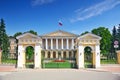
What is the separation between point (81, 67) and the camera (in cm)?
2917

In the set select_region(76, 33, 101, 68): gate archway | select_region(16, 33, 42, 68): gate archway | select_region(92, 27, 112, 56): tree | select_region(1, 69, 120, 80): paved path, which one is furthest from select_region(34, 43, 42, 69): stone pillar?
select_region(92, 27, 112, 56): tree

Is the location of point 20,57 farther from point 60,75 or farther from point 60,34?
point 60,34

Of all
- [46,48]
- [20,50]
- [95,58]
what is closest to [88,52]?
[46,48]

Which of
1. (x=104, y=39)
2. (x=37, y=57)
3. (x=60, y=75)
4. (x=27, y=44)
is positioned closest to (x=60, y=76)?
(x=60, y=75)

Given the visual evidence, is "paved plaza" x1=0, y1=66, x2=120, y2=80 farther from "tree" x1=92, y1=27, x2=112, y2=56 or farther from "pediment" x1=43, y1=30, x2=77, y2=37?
"pediment" x1=43, y1=30, x2=77, y2=37

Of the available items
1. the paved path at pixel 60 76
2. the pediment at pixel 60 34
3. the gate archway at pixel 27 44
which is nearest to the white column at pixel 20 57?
the gate archway at pixel 27 44

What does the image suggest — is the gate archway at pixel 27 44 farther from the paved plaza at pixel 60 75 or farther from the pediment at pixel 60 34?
the pediment at pixel 60 34

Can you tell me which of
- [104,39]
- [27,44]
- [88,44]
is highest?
[104,39]

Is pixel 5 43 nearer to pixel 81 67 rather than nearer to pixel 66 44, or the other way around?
pixel 66 44

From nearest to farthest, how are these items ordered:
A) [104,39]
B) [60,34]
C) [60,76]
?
1. [60,76]
2. [104,39]
3. [60,34]

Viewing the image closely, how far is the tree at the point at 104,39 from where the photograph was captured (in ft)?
185

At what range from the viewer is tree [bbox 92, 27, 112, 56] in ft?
185

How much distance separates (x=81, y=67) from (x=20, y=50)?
934 cm

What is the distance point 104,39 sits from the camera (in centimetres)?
5688
